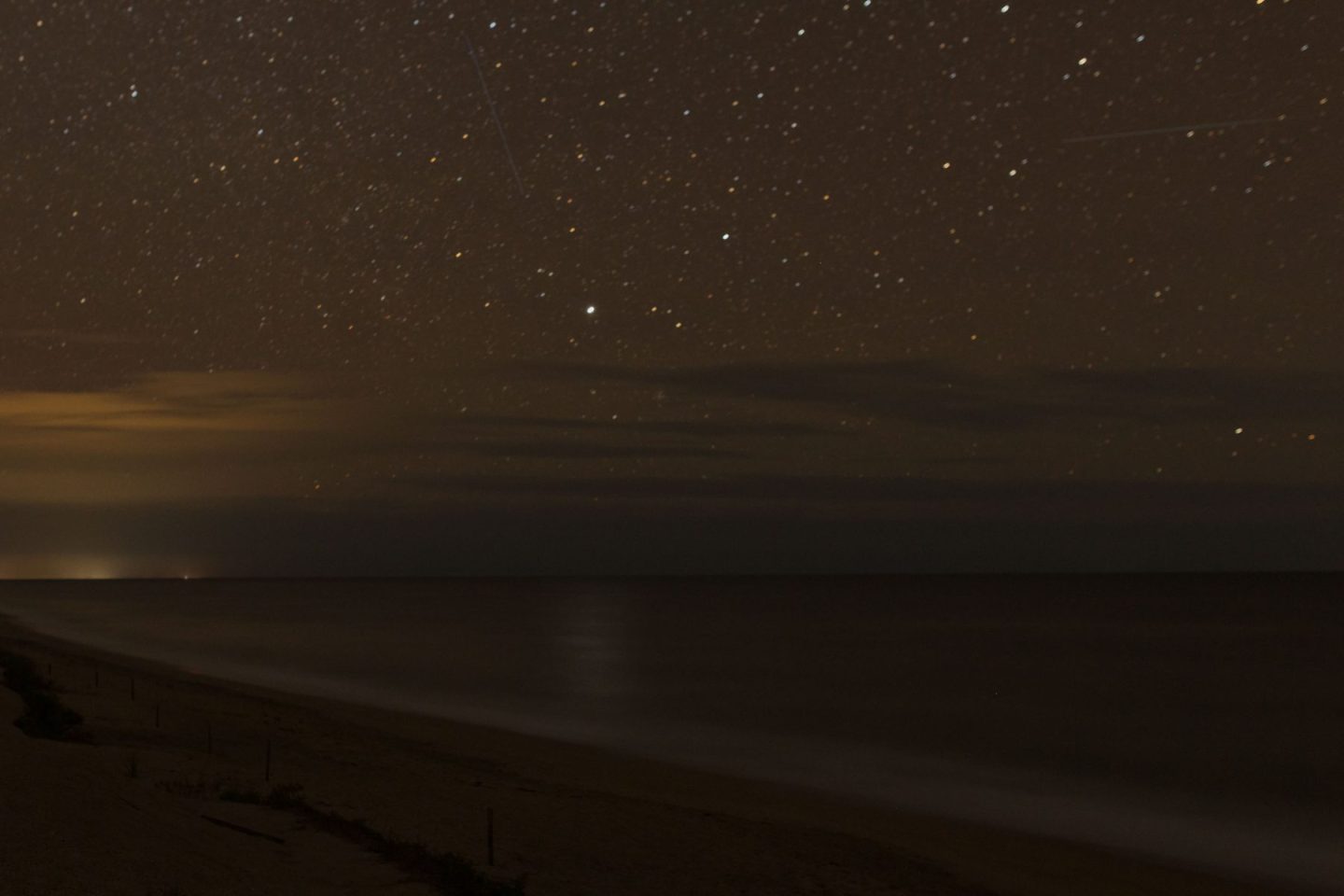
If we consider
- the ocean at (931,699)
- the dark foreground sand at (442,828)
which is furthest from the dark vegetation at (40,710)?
the ocean at (931,699)

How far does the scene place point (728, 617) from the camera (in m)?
111

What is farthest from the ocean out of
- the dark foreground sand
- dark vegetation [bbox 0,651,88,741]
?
dark vegetation [bbox 0,651,88,741]

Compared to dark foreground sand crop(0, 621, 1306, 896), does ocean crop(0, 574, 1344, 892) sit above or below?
below

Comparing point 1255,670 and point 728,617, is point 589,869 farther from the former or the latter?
point 728,617

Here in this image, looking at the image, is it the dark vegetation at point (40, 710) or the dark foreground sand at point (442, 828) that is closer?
the dark foreground sand at point (442, 828)

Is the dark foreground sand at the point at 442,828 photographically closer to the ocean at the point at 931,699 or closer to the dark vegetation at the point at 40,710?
the dark vegetation at the point at 40,710

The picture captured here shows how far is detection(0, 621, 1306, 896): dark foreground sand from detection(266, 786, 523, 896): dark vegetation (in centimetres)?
21

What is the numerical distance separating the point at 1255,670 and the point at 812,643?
85.1 feet

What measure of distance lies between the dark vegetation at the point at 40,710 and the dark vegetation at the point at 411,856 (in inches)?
240

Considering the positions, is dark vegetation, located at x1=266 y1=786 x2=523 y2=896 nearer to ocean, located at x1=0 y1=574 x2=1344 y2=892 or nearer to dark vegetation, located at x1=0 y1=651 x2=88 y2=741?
dark vegetation, located at x1=0 y1=651 x2=88 y2=741

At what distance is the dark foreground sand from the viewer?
10680 millimetres

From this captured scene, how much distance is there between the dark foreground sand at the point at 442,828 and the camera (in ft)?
35.0

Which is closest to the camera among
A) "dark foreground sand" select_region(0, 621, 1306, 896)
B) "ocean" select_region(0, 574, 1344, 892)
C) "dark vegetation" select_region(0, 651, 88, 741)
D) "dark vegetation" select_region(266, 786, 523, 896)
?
"dark foreground sand" select_region(0, 621, 1306, 896)

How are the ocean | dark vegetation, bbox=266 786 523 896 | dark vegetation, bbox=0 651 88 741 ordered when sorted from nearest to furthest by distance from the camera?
dark vegetation, bbox=266 786 523 896, dark vegetation, bbox=0 651 88 741, the ocean
